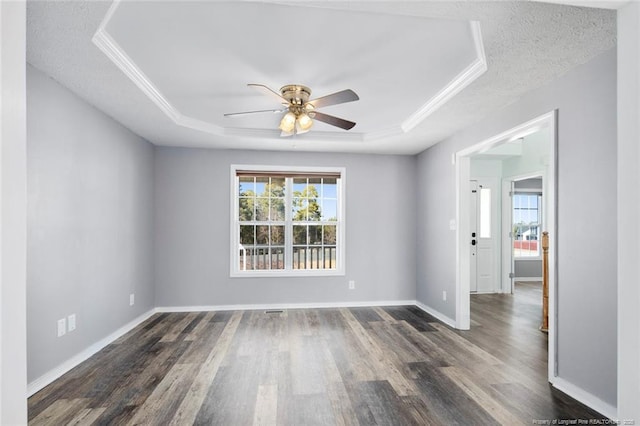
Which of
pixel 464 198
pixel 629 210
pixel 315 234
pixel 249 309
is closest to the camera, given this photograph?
pixel 629 210

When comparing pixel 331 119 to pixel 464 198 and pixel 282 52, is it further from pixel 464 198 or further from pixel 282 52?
pixel 464 198

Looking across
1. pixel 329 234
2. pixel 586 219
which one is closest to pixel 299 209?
pixel 329 234

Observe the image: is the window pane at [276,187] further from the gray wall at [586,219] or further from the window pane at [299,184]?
the gray wall at [586,219]

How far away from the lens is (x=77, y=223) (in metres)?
3.00

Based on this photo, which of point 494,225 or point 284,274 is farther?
point 494,225

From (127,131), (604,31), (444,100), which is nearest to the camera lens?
(604,31)

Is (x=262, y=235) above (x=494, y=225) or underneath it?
underneath

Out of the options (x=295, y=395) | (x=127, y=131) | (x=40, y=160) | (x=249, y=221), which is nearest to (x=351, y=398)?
(x=295, y=395)

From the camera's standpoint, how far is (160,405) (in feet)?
7.51

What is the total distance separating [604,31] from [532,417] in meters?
2.39

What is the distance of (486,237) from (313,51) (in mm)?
5140

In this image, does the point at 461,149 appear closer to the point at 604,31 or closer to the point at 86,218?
the point at 604,31

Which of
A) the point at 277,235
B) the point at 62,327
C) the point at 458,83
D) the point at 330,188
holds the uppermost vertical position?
the point at 458,83
